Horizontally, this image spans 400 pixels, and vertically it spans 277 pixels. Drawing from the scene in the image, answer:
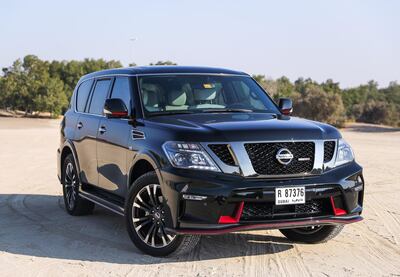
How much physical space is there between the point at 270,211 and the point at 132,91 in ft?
7.46

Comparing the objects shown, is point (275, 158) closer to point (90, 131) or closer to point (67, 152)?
point (90, 131)

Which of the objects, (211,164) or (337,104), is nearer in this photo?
(211,164)

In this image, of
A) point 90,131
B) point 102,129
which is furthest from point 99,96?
point 102,129

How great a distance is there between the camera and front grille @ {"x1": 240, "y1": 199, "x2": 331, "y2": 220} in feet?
19.6

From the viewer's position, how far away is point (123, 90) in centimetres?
763

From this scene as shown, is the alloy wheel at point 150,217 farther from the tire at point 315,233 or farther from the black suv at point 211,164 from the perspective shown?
the tire at point 315,233

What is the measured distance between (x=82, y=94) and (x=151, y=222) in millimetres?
3364

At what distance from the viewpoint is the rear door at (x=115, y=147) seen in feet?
23.4

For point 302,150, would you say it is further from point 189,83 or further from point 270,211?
point 189,83

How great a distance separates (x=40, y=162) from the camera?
54.1 ft

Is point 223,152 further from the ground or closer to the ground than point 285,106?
closer to the ground

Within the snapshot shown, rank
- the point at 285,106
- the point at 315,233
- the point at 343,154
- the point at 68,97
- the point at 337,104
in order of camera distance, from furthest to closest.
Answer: the point at 68,97 < the point at 337,104 < the point at 285,106 < the point at 315,233 < the point at 343,154

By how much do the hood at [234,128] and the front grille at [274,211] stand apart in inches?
24.4

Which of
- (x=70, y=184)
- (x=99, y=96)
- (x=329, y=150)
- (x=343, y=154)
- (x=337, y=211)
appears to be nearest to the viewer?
(x=337, y=211)
